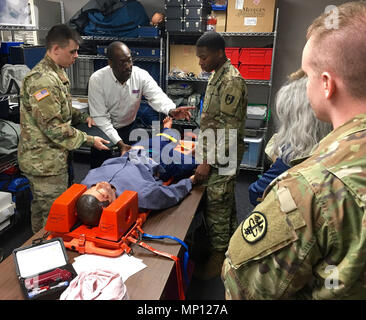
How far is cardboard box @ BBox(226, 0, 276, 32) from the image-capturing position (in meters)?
3.49

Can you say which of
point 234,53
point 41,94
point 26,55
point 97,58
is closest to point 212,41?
point 41,94

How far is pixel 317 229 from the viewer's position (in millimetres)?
636

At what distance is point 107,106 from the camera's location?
9.04 feet

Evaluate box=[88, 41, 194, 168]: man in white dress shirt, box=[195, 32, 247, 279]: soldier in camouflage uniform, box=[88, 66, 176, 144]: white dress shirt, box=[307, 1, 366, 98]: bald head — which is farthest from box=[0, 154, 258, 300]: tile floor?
box=[307, 1, 366, 98]: bald head

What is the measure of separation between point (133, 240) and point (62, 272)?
1.11 ft

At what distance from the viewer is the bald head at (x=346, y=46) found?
2.09ft

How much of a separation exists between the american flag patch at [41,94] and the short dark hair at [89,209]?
3.11ft

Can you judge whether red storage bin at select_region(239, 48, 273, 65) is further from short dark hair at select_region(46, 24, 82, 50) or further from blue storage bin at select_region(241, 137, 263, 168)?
short dark hair at select_region(46, 24, 82, 50)

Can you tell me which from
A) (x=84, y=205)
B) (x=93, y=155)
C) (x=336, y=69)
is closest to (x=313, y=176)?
(x=336, y=69)

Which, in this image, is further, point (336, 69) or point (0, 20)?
point (0, 20)

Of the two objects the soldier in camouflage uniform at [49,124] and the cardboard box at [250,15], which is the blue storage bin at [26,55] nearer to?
the soldier in camouflage uniform at [49,124]

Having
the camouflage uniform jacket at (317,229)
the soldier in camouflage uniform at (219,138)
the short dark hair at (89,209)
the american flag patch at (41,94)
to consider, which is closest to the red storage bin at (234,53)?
the soldier in camouflage uniform at (219,138)

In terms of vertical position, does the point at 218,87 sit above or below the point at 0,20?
below
